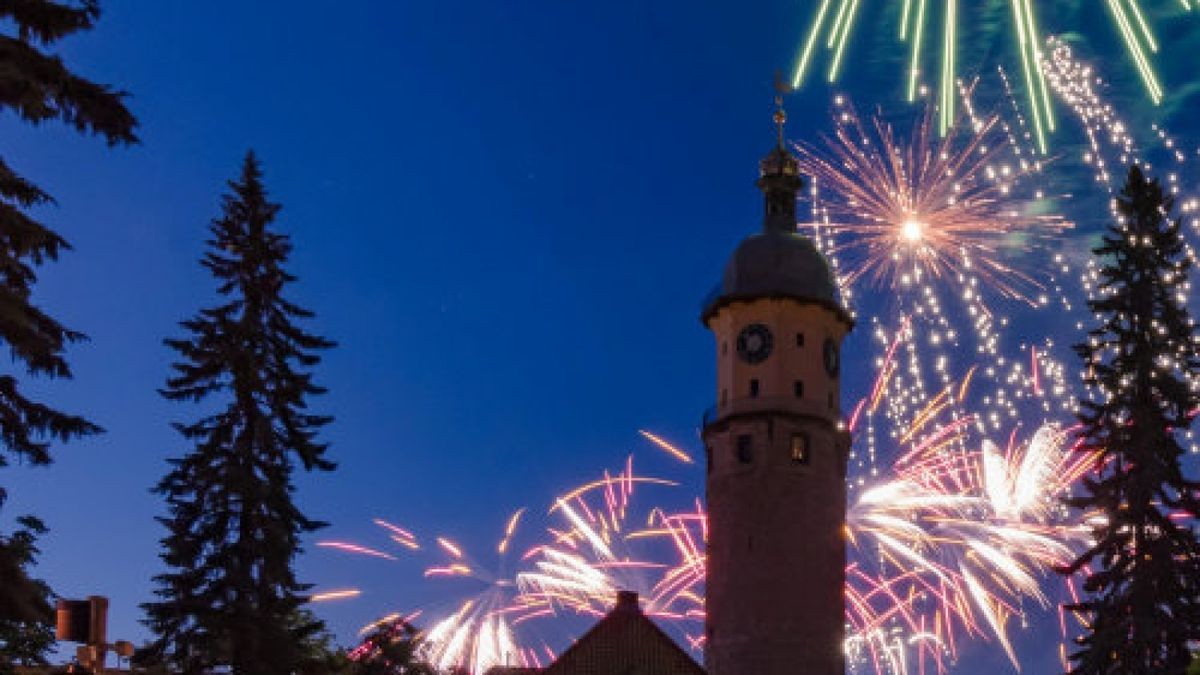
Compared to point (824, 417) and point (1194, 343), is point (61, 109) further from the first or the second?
point (824, 417)

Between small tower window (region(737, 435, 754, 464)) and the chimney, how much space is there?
664cm

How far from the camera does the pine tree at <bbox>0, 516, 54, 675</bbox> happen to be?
14562mm

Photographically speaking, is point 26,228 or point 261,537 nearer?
point 26,228

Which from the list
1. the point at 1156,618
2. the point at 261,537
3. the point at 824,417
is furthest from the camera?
the point at 824,417

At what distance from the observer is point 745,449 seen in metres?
51.3

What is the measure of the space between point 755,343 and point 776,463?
520 cm

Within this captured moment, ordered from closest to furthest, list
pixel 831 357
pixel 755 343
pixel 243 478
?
1. pixel 243 478
2. pixel 755 343
3. pixel 831 357

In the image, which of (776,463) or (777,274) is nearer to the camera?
(776,463)

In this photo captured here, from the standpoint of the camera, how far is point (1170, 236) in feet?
121

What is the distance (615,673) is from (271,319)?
23565mm

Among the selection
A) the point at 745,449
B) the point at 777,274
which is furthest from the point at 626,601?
the point at 777,274

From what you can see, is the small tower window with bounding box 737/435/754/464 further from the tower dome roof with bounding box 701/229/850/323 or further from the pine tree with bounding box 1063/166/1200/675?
the pine tree with bounding box 1063/166/1200/675

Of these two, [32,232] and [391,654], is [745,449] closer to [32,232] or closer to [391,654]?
[391,654]

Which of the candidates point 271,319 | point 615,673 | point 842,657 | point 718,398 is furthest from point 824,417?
point 271,319
